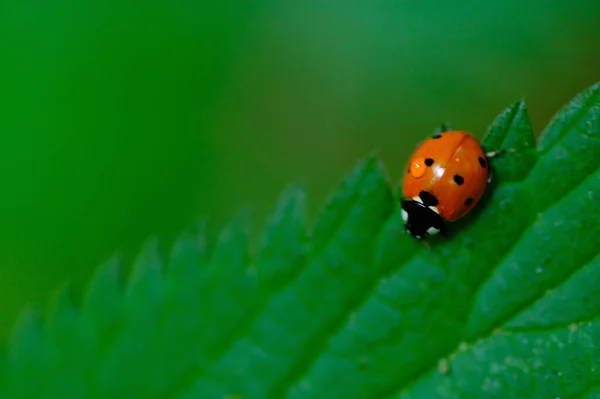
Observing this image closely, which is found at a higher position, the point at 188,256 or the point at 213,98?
the point at 213,98

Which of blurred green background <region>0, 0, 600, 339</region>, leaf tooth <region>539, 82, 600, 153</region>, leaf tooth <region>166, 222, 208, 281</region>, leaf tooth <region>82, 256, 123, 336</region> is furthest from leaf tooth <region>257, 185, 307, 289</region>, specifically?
blurred green background <region>0, 0, 600, 339</region>

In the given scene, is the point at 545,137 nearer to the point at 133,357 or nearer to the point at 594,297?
the point at 594,297

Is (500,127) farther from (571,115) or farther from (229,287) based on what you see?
(229,287)

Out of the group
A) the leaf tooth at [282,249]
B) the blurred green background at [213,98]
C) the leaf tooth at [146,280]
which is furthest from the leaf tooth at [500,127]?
the blurred green background at [213,98]

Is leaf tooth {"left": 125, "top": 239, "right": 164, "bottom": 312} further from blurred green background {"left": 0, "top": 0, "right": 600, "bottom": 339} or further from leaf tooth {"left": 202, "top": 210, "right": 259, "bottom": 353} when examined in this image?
blurred green background {"left": 0, "top": 0, "right": 600, "bottom": 339}

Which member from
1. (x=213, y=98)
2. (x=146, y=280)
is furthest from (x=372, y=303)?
(x=213, y=98)

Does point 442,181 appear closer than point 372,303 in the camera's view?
No
